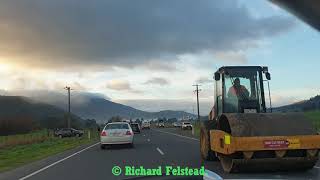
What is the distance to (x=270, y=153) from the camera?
1463 centimetres

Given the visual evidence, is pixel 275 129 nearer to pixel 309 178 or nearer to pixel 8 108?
pixel 309 178

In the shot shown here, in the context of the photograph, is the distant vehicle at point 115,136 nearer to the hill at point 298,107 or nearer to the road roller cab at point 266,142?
the hill at point 298,107

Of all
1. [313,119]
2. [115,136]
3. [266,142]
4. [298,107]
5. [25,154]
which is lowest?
[25,154]

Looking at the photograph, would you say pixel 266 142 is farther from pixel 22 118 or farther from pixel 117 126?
pixel 22 118

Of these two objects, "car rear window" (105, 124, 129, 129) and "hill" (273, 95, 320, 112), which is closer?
"hill" (273, 95, 320, 112)

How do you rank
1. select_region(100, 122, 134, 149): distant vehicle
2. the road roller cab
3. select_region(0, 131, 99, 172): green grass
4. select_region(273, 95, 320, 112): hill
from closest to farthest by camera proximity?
the road roller cab < select_region(273, 95, 320, 112): hill < select_region(0, 131, 99, 172): green grass < select_region(100, 122, 134, 149): distant vehicle

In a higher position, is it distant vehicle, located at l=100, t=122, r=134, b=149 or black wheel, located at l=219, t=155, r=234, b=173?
distant vehicle, located at l=100, t=122, r=134, b=149

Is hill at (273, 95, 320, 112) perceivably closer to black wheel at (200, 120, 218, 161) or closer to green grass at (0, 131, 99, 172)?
black wheel at (200, 120, 218, 161)

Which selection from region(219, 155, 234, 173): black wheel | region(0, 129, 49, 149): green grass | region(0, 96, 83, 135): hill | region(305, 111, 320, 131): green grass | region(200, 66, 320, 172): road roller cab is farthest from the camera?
region(0, 96, 83, 135): hill

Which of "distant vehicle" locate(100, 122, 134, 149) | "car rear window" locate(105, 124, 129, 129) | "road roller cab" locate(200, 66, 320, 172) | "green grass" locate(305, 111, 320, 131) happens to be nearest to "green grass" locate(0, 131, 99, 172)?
"distant vehicle" locate(100, 122, 134, 149)

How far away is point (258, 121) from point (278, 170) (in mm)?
1460

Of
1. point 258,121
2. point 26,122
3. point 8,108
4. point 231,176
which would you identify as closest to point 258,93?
point 258,121

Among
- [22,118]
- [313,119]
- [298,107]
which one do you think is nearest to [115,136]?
[298,107]

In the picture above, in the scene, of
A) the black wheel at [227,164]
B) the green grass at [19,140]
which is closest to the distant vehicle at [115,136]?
the black wheel at [227,164]
